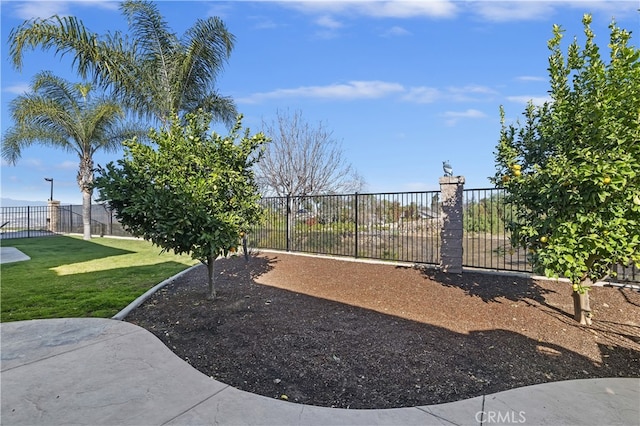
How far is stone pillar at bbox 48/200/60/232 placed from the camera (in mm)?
22531

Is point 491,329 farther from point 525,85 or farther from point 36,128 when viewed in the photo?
point 36,128

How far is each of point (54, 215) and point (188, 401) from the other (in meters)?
26.0

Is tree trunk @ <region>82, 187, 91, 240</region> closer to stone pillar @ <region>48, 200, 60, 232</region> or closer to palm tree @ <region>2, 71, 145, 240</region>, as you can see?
palm tree @ <region>2, 71, 145, 240</region>

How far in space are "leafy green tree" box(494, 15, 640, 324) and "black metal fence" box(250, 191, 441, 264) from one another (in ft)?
11.6

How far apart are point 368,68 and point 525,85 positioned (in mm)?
4656

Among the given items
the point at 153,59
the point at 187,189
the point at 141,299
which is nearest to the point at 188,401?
the point at 187,189

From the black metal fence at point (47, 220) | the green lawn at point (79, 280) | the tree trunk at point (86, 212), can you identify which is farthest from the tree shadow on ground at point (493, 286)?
the black metal fence at point (47, 220)

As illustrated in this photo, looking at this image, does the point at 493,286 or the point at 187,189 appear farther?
the point at 493,286

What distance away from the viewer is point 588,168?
142 inches

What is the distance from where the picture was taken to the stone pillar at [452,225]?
6941 mm

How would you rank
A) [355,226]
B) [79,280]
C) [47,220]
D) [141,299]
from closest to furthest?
[141,299] → [79,280] → [355,226] → [47,220]

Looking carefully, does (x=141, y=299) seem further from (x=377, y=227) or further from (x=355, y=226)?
(x=377, y=227)

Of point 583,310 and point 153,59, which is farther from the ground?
point 153,59

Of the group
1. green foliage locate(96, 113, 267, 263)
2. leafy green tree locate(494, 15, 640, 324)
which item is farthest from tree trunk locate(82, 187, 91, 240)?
leafy green tree locate(494, 15, 640, 324)
